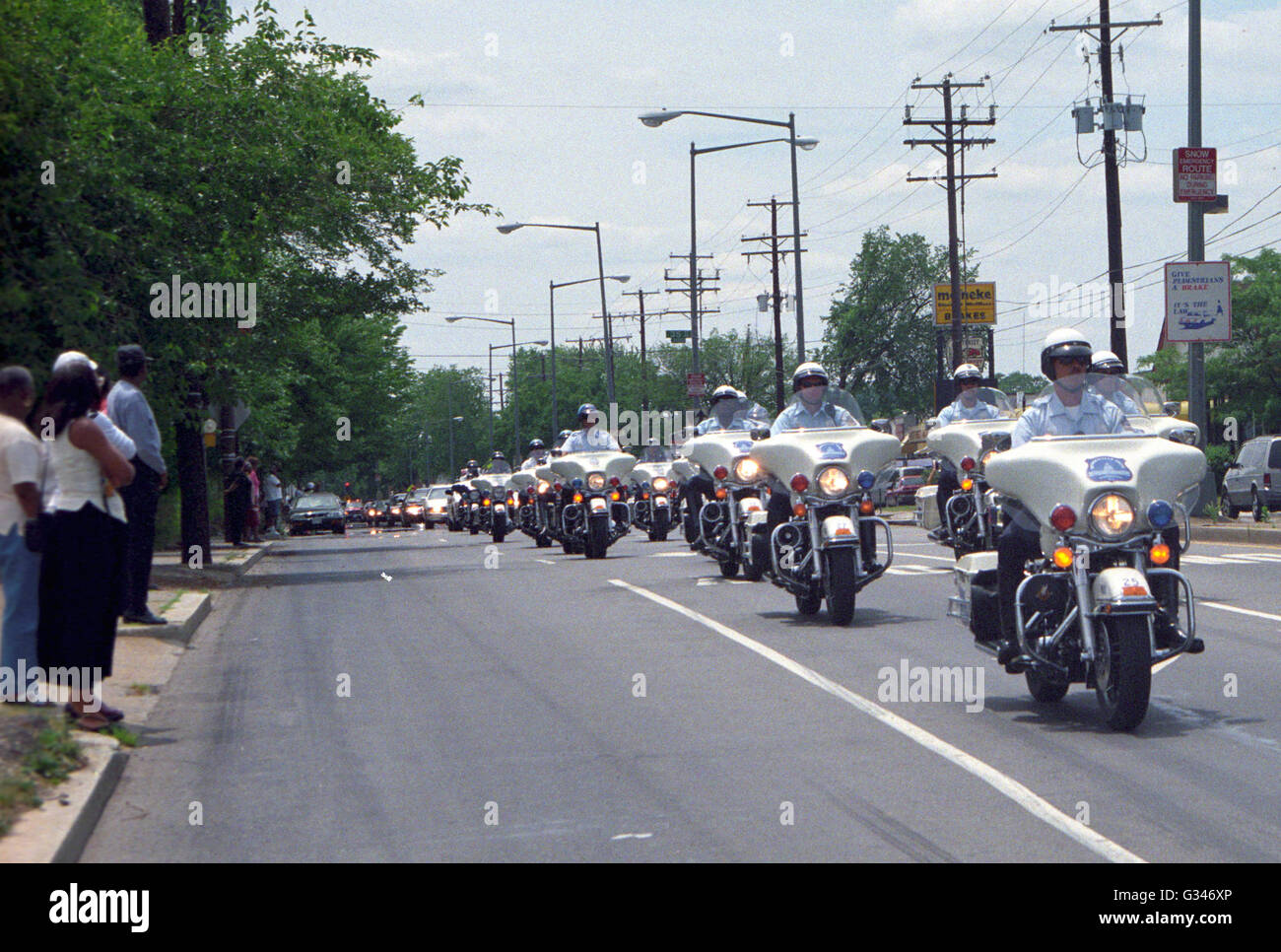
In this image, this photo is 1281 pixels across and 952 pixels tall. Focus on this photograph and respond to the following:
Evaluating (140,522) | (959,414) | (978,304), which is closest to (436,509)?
(978,304)

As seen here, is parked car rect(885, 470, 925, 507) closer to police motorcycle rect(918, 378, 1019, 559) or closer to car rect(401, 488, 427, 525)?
car rect(401, 488, 427, 525)

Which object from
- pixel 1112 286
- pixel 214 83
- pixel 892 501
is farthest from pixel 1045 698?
pixel 892 501

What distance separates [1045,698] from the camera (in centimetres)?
925

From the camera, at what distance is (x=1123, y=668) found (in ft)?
26.1

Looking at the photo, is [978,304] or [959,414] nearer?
[959,414]

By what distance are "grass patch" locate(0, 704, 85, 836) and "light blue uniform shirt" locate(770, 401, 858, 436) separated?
22.8 ft

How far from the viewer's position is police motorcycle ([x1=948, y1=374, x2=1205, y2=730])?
314 inches

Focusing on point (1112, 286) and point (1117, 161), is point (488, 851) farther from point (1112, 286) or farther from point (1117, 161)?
point (1117, 161)

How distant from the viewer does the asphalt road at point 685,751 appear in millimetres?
6406

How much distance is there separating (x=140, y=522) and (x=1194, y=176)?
60.6 feet

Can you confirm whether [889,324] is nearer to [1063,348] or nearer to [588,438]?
[588,438]

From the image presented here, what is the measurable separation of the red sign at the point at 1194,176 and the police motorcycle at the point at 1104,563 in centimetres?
1863

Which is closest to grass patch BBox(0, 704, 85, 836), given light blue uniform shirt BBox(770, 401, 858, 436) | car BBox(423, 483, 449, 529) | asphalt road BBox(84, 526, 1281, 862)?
asphalt road BBox(84, 526, 1281, 862)
